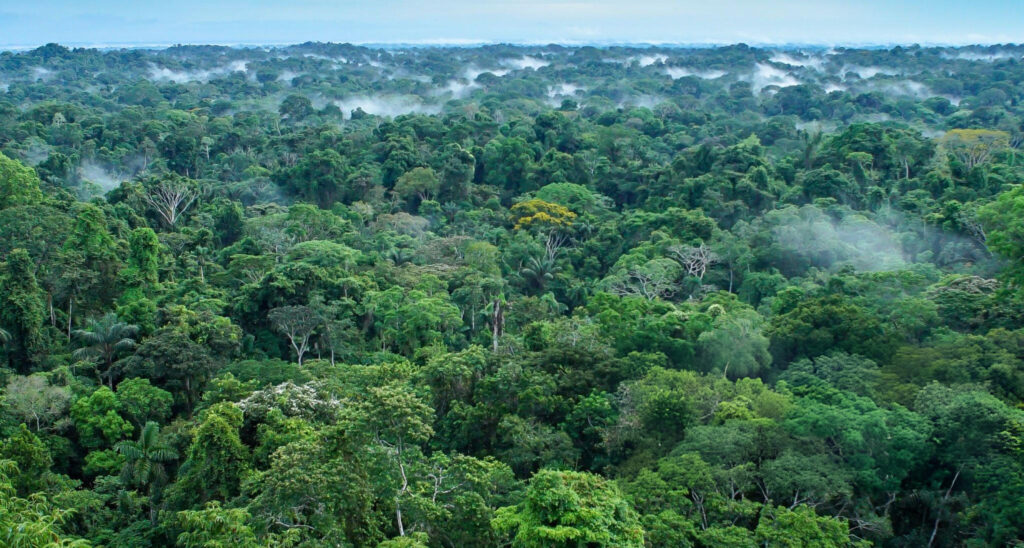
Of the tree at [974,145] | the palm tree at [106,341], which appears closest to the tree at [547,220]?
the palm tree at [106,341]

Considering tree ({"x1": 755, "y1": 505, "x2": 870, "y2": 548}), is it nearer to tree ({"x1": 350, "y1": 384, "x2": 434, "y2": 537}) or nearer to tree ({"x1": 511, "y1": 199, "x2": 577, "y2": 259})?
tree ({"x1": 350, "y1": 384, "x2": 434, "y2": 537})

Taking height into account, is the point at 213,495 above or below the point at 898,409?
below


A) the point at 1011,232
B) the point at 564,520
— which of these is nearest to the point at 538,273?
the point at 1011,232

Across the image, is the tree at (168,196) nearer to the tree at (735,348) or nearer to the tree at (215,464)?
the tree at (215,464)

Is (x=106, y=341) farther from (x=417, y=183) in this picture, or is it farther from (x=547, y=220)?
(x=417, y=183)

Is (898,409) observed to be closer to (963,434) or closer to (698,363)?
(963,434)

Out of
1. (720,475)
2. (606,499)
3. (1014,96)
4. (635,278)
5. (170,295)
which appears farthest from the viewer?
(1014,96)

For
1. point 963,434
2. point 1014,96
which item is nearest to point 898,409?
Result: point 963,434

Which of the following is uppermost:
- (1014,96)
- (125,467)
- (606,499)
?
(1014,96)
